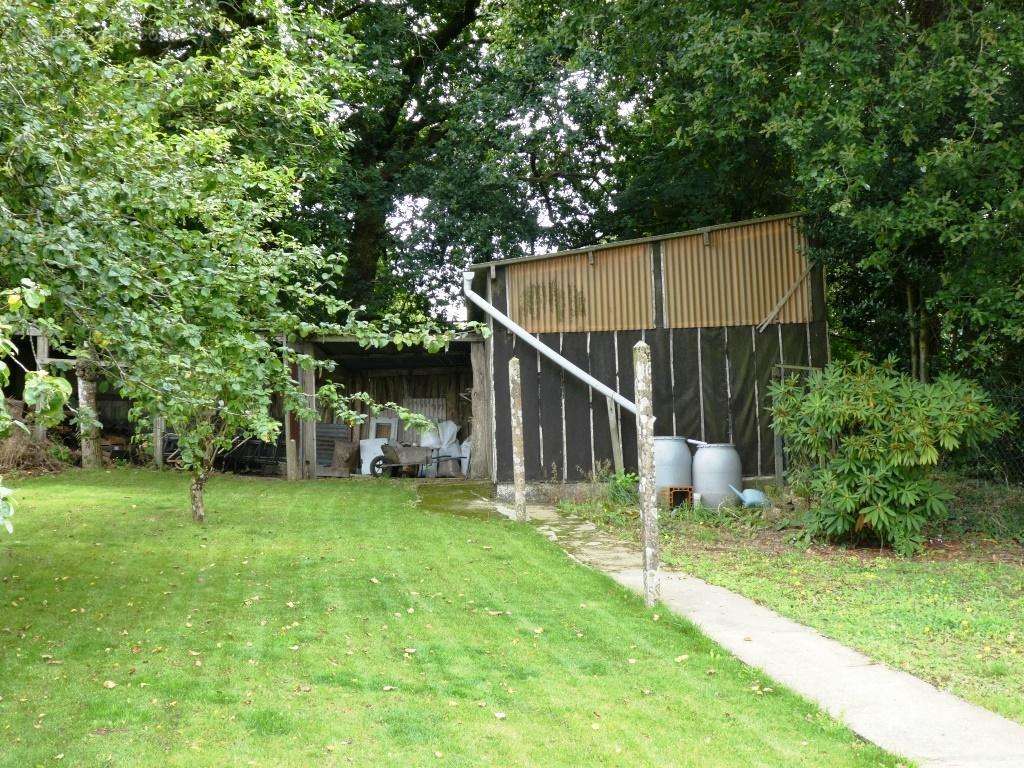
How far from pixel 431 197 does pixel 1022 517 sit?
11.5m

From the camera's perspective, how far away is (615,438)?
12.5 m

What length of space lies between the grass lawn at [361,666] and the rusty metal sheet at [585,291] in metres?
4.42

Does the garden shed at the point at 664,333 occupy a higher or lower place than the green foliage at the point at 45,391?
higher

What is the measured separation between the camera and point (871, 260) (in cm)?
970

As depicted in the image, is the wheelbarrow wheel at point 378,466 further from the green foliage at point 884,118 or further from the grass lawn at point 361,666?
the grass lawn at point 361,666

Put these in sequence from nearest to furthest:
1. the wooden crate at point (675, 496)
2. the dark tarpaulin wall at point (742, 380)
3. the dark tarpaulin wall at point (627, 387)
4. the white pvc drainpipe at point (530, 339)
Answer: the wooden crate at point (675, 496) → the white pvc drainpipe at point (530, 339) → the dark tarpaulin wall at point (627, 387) → the dark tarpaulin wall at point (742, 380)

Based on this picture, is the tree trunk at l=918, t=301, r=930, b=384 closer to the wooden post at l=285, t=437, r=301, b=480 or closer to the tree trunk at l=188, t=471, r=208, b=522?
the tree trunk at l=188, t=471, r=208, b=522

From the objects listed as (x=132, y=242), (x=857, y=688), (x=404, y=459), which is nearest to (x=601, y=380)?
(x=404, y=459)

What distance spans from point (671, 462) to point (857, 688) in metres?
7.00

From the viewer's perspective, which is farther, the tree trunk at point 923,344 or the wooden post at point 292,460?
the wooden post at point 292,460

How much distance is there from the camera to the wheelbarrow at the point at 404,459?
17.5 m

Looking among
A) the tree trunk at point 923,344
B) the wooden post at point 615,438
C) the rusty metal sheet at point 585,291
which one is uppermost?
the rusty metal sheet at point 585,291

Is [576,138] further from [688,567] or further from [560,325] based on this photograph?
[688,567]

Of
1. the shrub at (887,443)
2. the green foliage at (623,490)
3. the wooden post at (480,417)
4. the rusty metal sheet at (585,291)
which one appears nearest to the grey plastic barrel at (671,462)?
the green foliage at (623,490)
